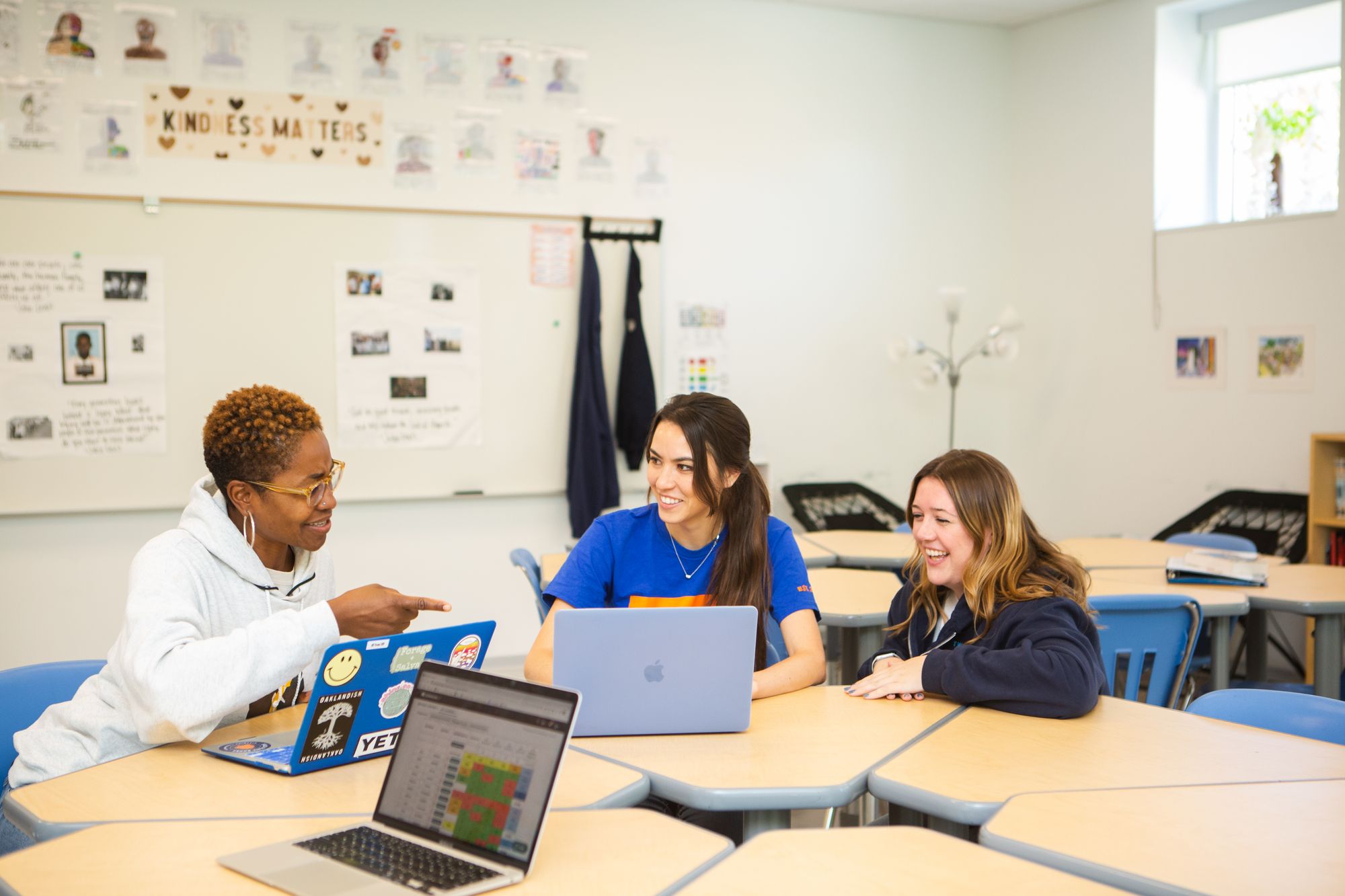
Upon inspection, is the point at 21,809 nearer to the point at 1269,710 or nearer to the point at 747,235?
the point at 1269,710

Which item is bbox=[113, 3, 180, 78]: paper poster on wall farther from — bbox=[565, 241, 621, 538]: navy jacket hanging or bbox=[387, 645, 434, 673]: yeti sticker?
bbox=[387, 645, 434, 673]: yeti sticker

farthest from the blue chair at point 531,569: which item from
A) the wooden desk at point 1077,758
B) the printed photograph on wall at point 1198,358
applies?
the printed photograph on wall at point 1198,358

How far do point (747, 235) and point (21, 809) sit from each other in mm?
4646

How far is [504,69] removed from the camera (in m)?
5.20

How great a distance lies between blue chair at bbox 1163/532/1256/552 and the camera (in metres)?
4.43

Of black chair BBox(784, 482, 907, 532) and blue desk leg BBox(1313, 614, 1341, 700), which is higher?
black chair BBox(784, 482, 907, 532)

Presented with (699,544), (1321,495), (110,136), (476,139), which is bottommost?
(1321,495)

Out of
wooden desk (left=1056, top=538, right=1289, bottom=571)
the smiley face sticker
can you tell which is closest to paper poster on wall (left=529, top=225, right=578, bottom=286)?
wooden desk (left=1056, top=538, right=1289, bottom=571)

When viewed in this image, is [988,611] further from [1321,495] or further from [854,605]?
[1321,495]

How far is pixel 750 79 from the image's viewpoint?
5.70m

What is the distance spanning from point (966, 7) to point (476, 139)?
2.81 m

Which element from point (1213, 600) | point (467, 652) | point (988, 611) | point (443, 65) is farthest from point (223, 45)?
point (1213, 600)

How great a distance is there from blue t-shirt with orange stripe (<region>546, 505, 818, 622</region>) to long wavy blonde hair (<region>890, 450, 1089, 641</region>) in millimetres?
376

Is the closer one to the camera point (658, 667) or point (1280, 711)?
point (658, 667)
